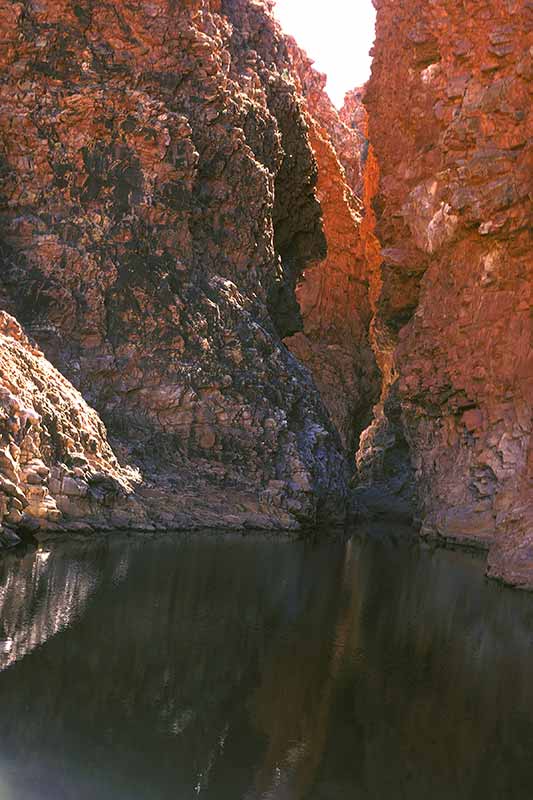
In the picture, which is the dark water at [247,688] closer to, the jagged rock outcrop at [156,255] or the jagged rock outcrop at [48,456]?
the jagged rock outcrop at [48,456]

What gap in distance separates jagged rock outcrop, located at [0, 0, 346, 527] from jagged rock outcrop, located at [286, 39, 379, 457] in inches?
1025

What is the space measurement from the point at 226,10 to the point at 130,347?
1545 centimetres

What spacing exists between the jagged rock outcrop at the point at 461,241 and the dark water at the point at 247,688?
51.8 ft

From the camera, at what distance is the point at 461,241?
34.5 metres

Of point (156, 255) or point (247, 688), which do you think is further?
point (156, 255)

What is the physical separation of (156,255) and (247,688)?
75.7ft

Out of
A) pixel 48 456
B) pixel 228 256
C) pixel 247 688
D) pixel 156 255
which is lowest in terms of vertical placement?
pixel 247 688

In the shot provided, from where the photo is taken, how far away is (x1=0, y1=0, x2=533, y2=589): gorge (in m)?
29.0

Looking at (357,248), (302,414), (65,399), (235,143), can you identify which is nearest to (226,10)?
(235,143)

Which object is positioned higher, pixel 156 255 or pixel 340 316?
pixel 340 316

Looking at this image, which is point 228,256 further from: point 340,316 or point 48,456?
point 340,316

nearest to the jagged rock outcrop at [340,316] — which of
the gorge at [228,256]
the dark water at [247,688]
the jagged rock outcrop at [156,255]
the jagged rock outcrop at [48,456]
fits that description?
the gorge at [228,256]

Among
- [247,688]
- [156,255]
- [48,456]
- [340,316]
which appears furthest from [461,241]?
[340,316]

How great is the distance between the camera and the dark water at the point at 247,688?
7.24 m
